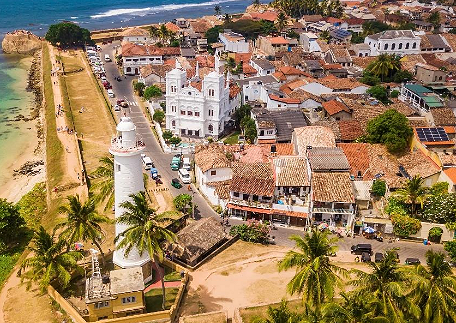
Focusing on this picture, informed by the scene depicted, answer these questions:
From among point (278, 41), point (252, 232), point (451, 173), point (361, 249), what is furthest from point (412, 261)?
point (278, 41)

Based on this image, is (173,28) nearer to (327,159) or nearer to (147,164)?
(147,164)

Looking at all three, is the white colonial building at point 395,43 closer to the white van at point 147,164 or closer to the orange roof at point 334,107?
the orange roof at point 334,107

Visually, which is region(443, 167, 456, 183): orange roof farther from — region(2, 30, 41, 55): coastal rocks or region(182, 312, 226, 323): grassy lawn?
region(2, 30, 41, 55): coastal rocks

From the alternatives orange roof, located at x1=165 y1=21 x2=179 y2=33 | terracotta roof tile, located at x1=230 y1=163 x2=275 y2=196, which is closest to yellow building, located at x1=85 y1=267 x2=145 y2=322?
terracotta roof tile, located at x1=230 y1=163 x2=275 y2=196

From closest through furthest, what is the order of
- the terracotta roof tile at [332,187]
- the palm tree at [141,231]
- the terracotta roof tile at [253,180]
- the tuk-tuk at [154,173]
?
1. the palm tree at [141,231]
2. the terracotta roof tile at [332,187]
3. the terracotta roof tile at [253,180]
4. the tuk-tuk at [154,173]

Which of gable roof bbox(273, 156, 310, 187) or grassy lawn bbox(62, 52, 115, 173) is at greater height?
gable roof bbox(273, 156, 310, 187)

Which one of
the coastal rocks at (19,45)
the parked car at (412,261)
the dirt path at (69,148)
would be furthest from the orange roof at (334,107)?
the coastal rocks at (19,45)

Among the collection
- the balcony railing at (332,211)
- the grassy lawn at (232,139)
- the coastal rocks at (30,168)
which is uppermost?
the balcony railing at (332,211)

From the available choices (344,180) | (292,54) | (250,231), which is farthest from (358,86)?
(250,231)
